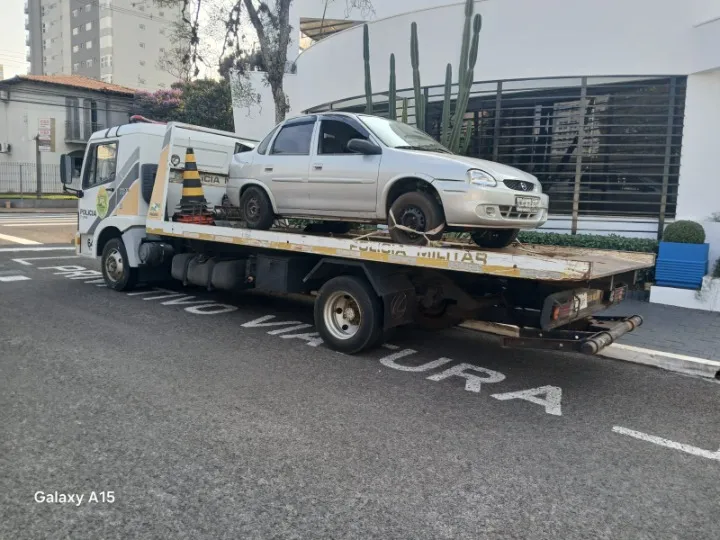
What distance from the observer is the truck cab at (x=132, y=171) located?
358 inches

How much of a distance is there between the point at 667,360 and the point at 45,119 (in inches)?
1435

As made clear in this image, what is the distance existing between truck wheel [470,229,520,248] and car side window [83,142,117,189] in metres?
6.03

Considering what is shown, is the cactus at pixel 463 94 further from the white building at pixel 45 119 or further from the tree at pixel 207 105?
the white building at pixel 45 119

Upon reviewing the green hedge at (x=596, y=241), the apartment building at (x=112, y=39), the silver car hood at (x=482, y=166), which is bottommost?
the green hedge at (x=596, y=241)

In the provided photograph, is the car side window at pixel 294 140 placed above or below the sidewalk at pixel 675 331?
above

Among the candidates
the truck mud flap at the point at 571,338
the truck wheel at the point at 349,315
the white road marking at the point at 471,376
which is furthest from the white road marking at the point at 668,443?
the truck wheel at the point at 349,315

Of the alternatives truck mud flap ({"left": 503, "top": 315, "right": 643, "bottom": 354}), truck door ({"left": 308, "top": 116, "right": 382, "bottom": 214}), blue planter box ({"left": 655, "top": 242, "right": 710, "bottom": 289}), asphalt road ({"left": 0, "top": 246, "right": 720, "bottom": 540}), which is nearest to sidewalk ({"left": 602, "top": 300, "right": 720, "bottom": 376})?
blue planter box ({"left": 655, "top": 242, "right": 710, "bottom": 289})

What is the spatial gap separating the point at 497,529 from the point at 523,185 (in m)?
3.70

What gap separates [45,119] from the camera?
3431cm

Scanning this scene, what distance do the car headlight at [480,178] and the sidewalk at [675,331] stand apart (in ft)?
9.44

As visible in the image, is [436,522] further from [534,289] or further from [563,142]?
[563,142]

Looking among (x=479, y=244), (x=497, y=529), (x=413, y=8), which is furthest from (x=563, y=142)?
(x=497, y=529)

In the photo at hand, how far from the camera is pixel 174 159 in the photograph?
8758 millimetres

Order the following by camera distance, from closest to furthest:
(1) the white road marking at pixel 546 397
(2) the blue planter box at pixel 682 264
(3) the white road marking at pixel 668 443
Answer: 1. (3) the white road marking at pixel 668 443
2. (1) the white road marking at pixel 546 397
3. (2) the blue planter box at pixel 682 264
